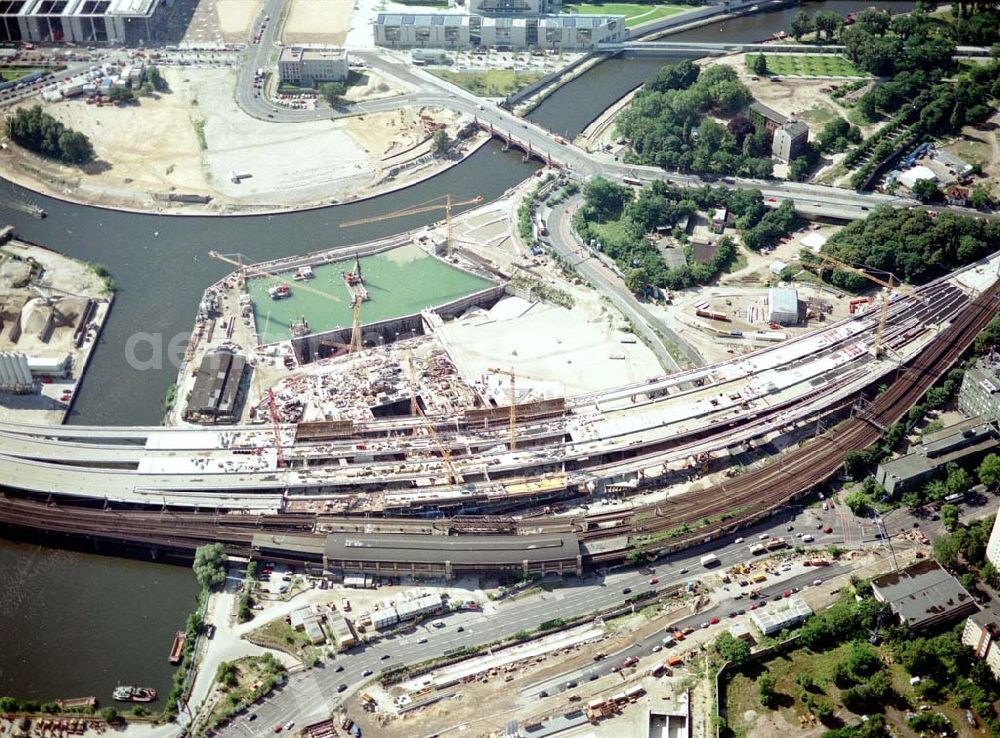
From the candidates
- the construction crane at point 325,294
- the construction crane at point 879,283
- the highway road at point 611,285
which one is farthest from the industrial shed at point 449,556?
the construction crane at point 879,283

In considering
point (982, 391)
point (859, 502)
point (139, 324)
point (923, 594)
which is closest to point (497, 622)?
point (923, 594)

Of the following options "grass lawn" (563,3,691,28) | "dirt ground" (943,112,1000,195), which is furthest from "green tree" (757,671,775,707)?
"grass lawn" (563,3,691,28)

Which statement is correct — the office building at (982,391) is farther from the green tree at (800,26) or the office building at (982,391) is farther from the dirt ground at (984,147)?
the green tree at (800,26)

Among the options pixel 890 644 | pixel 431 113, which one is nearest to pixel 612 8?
pixel 431 113

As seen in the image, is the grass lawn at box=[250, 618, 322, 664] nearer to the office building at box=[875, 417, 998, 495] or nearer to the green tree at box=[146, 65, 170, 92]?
the office building at box=[875, 417, 998, 495]

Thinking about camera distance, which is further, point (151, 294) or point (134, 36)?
point (134, 36)

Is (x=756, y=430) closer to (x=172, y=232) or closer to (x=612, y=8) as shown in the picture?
(x=172, y=232)
